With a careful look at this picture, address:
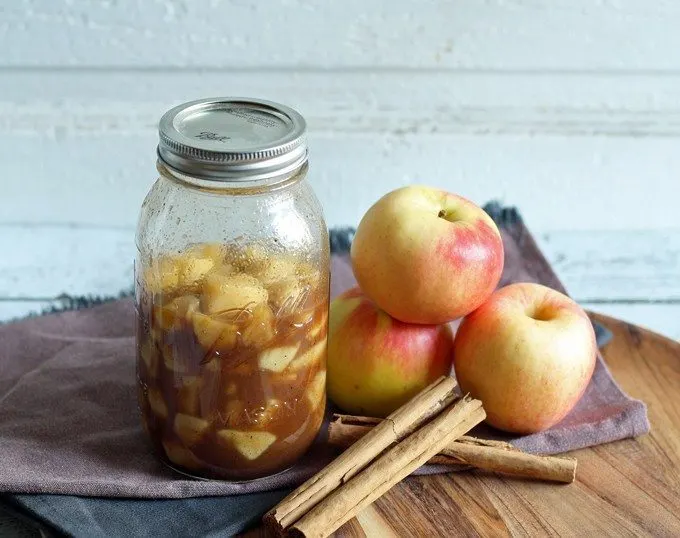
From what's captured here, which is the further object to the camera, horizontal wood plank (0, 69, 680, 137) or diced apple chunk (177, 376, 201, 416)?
horizontal wood plank (0, 69, 680, 137)

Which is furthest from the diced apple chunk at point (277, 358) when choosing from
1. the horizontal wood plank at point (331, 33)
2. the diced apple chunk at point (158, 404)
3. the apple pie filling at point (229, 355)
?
the horizontal wood plank at point (331, 33)

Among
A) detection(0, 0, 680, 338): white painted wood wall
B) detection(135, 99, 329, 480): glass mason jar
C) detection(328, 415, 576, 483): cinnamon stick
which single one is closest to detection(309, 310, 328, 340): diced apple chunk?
detection(135, 99, 329, 480): glass mason jar

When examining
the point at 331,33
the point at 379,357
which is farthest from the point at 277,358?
the point at 331,33

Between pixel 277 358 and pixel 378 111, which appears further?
pixel 378 111

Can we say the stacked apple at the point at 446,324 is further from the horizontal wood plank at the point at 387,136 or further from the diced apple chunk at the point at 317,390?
Answer: the horizontal wood plank at the point at 387,136

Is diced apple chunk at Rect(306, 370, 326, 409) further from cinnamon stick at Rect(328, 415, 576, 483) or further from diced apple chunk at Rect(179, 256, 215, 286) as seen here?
diced apple chunk at Rect(179, 256, 215, 286)

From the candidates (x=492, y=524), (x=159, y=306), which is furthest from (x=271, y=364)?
(x=492, y=524)

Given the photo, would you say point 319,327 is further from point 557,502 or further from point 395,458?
point 557,502
